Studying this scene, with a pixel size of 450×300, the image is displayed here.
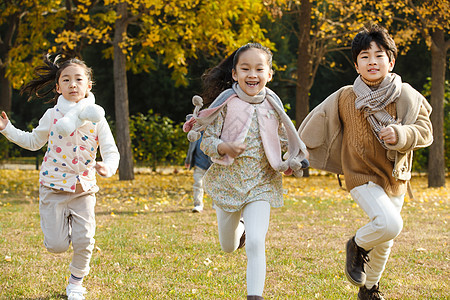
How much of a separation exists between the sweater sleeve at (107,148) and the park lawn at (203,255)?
106cm

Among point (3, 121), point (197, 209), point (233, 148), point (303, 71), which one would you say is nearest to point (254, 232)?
point (233, 148)

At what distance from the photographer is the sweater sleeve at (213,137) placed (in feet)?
12.4

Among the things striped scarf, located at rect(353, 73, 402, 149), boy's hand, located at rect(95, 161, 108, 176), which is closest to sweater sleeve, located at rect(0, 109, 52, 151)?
boy's hand, located at rect(95, 161, 108, 176)

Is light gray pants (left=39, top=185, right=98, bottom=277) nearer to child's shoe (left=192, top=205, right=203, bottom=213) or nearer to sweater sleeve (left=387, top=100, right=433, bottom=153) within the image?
sweater sleeve (left=387, top=100, right=433, bottom=153)

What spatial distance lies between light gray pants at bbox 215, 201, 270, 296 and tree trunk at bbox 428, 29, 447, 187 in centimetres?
1023

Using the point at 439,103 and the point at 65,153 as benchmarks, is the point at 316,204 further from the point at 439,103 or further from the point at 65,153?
the point at 65,153

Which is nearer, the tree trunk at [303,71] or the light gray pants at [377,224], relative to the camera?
the light gray pants at [377,224]

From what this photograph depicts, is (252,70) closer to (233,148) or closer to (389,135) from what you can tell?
(233,148)

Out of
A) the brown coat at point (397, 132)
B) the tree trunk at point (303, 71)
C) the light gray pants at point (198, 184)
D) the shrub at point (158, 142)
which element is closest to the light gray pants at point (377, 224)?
the brown coat at point (397, 132)

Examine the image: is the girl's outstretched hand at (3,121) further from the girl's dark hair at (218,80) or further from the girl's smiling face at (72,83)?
the girl's dark hair at (218,80)

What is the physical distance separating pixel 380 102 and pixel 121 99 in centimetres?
1045

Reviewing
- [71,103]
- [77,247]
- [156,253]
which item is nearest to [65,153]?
[71,103]

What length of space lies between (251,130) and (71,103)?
141 cm

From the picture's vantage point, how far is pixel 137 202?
32.4 ft
